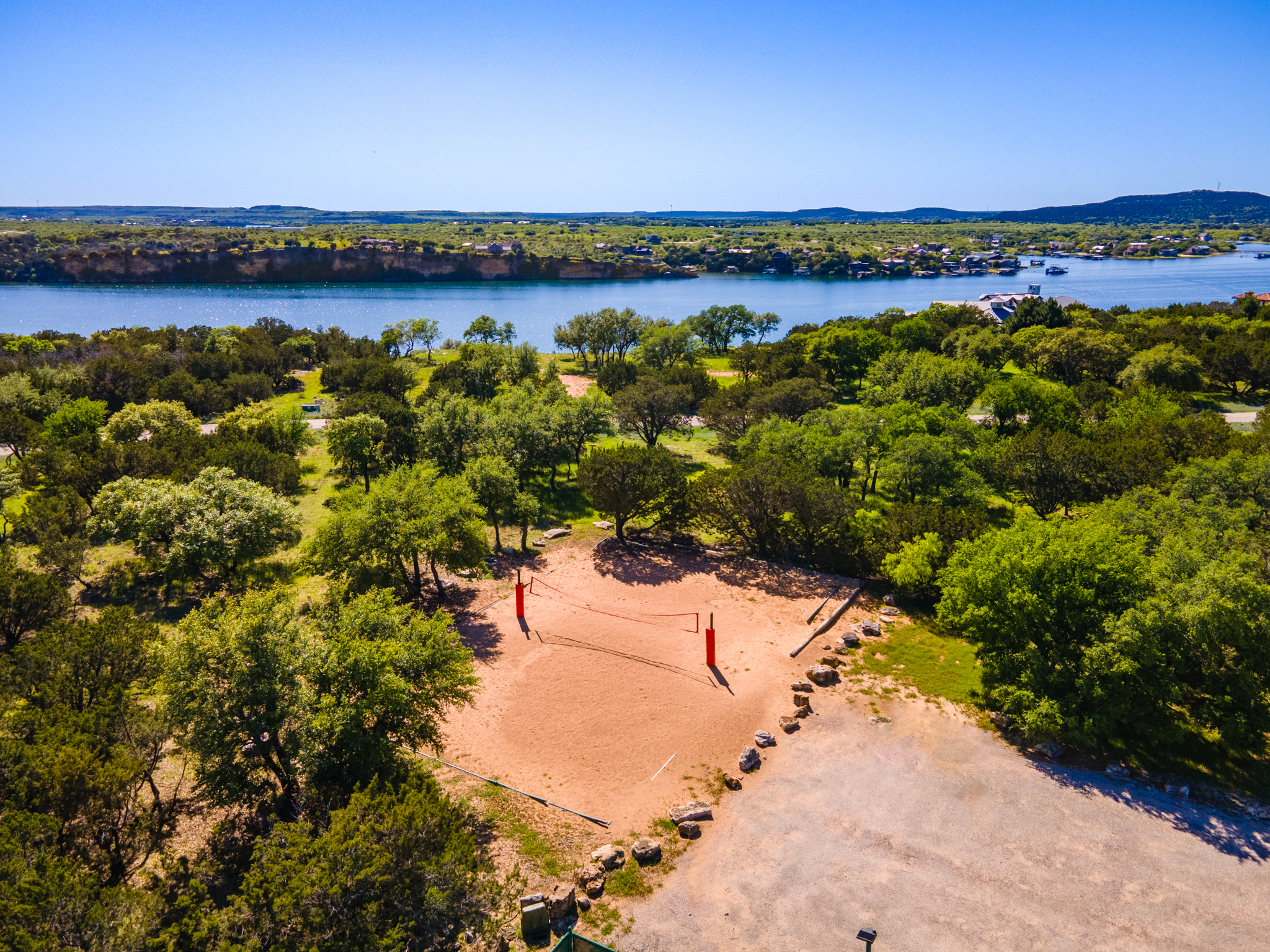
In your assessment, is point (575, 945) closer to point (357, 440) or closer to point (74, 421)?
point (357, 440)

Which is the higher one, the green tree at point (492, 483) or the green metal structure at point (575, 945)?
the green tree at point (492, 483)

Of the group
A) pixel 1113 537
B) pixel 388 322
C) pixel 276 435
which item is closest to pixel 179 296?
pixel 388 322

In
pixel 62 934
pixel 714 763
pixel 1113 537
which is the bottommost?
pixel 714 763

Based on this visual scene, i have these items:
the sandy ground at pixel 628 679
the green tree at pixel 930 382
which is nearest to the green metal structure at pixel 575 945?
the sandy ground at pixel 628 679

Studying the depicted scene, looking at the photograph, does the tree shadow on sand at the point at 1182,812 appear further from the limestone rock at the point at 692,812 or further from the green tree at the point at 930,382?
the green tree at the point at 930,382

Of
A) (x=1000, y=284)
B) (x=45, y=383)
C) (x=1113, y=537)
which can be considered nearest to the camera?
(x=1113, y=537)

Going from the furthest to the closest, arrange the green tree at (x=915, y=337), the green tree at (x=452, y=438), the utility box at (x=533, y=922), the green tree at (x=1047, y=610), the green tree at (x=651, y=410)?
1. the green tree at (x=915, y=337)
2. the green tree at (x=651, y=410)
3. the green tree at (x=452, y=438)
4. the green tree at (x=1047, y=610)
5. the utility box at (x=533, y=922)

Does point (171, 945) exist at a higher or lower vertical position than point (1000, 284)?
lower

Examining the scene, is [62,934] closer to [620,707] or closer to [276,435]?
[620,707]

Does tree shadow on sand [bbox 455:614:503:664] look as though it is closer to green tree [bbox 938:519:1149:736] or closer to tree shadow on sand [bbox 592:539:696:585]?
tree shadow on sand [bbox 592:539:696:585]
